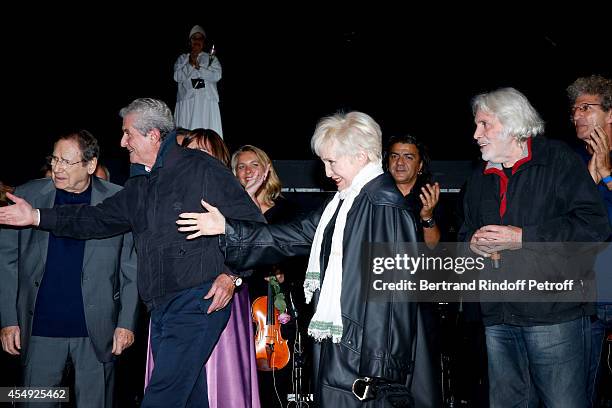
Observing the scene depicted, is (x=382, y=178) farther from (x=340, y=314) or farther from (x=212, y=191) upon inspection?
(x=212, y=191)

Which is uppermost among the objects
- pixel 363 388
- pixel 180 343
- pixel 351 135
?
pixel 351 135

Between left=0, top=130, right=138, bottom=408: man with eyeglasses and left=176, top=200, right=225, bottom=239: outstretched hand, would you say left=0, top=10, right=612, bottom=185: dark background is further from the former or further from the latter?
left=176, top=200, right=225, bottom=239: outstretched hand

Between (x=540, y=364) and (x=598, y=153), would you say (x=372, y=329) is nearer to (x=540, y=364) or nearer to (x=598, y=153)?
(x=540, y=364)

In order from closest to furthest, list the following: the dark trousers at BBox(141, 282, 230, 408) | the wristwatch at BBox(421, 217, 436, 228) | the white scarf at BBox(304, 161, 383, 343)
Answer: the white scarf at BBox(304, 161, 383, 343) → the dark trousers at BBox(141, 282, 230, 408) → the wristwatch at BBox(421, 217, 436, 228)

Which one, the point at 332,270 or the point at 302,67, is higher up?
the point at 302,67

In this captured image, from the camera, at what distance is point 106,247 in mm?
4062

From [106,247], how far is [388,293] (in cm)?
179

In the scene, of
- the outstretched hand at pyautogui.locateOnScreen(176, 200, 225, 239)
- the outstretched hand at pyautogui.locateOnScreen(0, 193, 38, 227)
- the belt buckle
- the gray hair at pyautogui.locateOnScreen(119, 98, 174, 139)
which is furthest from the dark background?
the belt buckle

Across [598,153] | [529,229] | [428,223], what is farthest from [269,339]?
[598,153]

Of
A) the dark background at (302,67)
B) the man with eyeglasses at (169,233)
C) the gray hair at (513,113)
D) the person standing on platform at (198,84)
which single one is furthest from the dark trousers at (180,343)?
the dark background at (302,67)

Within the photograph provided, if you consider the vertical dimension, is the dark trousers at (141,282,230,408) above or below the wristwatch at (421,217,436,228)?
below

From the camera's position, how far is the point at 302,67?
10.7 metres

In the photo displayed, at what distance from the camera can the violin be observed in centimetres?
495

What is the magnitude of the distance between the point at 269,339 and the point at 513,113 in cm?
237
